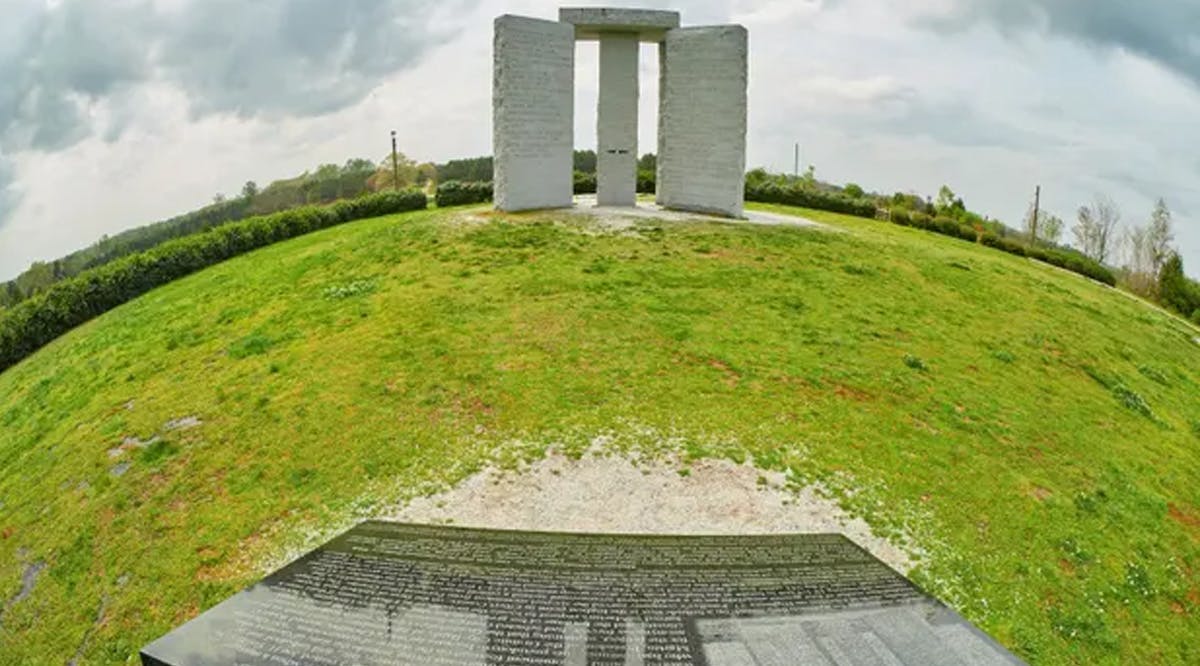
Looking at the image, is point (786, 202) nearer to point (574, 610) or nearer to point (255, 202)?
point (574, 610)

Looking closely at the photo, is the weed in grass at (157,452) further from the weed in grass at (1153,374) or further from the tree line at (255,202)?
the tree line at (255,202)

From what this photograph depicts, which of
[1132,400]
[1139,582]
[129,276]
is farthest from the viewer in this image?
[129,276]

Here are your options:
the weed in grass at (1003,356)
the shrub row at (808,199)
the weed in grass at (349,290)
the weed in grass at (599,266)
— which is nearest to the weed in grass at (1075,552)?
the weed in grass at (1003,356)

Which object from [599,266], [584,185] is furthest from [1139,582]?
[584,185]

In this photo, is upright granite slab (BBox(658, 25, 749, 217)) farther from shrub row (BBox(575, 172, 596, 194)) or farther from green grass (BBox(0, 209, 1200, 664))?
shrub row (BBox(575, 172, 596, 194))

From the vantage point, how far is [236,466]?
29.4 ft

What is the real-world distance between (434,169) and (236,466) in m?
53.3

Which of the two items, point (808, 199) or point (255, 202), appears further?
point (255, 202)

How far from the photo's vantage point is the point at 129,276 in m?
21.1

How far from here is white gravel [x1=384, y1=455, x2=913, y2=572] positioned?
7484 millimetres

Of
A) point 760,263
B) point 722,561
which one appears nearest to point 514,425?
point 722,561

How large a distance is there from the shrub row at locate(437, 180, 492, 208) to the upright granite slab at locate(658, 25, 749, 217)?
359 inches

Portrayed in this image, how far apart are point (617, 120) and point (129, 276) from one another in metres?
15.1

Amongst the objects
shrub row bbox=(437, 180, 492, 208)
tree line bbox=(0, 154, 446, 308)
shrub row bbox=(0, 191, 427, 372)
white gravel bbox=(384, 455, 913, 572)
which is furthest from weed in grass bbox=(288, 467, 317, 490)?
tree line bbox=(0, 154, 446, 308)
